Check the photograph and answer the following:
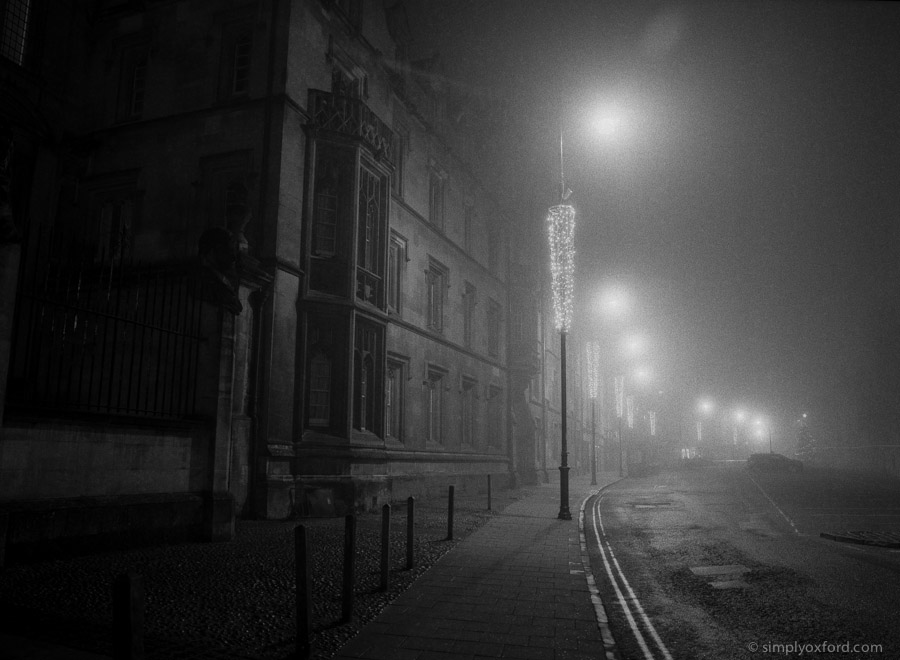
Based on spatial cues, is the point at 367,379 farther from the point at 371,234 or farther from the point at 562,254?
the point at 562,254

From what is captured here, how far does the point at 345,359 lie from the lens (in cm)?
1850

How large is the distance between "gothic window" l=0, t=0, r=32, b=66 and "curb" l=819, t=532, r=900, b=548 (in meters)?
25.6

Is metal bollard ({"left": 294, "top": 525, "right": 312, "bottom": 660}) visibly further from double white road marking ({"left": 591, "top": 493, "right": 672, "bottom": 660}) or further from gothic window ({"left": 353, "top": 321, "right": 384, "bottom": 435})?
gothic window ({"left": 353, "top": 321, "right": 384, "bottom": 435})

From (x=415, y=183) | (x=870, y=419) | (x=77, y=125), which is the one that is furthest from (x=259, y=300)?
(x=870, y=419)

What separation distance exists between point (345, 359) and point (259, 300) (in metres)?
3.95

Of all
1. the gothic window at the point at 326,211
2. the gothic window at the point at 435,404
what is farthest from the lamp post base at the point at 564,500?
the gothic window at the point at 326,211

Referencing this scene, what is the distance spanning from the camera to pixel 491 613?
22.5ft

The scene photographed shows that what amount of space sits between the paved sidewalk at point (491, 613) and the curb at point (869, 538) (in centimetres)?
582

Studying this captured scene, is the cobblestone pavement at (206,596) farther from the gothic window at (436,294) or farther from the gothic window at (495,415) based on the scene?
the gothic window at (495,415)

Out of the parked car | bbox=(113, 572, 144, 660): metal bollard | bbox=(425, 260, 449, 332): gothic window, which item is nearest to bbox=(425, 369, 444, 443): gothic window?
bbox=(425, 260, 449, 332): gothic window

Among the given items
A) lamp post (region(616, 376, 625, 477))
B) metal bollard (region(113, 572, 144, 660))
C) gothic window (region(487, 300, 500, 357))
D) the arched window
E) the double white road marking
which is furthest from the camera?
lamp post (region(616, 376, 625, 477))

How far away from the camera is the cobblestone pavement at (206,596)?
5656mm

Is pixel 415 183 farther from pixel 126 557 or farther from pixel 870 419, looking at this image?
pixel 870 419

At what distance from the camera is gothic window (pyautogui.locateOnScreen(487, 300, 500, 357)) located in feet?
112
